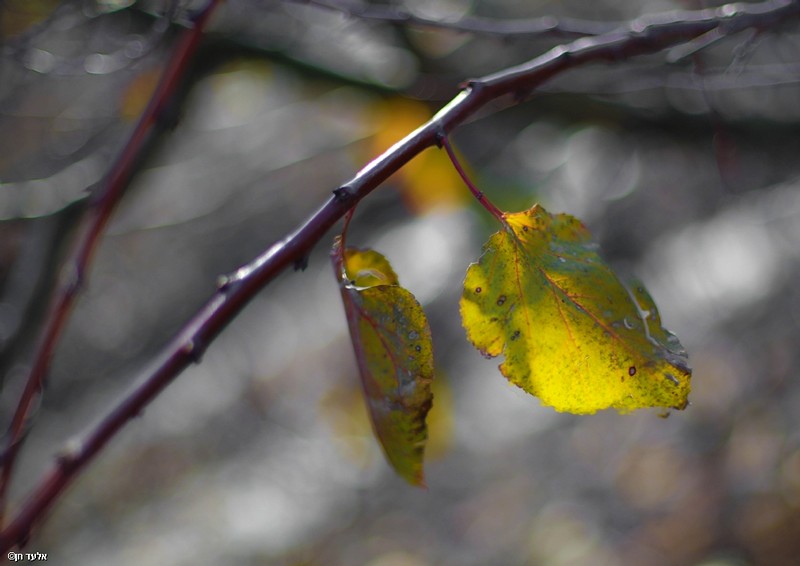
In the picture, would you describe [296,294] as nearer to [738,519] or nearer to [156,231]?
[156,231]

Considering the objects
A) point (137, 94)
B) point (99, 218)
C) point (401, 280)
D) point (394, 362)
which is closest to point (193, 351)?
point (394, 362)

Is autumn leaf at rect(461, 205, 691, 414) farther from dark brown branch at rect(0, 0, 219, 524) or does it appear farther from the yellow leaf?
the yellow leaf

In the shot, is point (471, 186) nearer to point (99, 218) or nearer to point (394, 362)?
point (394, 362)

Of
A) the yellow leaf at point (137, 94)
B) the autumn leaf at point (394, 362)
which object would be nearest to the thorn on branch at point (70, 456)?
the autumn leaf at point (394, 362)

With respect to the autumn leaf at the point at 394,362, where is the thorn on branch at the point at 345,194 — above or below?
above

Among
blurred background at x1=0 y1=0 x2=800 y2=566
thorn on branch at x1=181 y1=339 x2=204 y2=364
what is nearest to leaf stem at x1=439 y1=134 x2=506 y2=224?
thorn on branch at x1=181 y1=339 x2=204 y2=364

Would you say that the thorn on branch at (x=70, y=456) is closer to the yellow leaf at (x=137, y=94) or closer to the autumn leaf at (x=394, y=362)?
the autumn leaf at (x=394, y=362)
